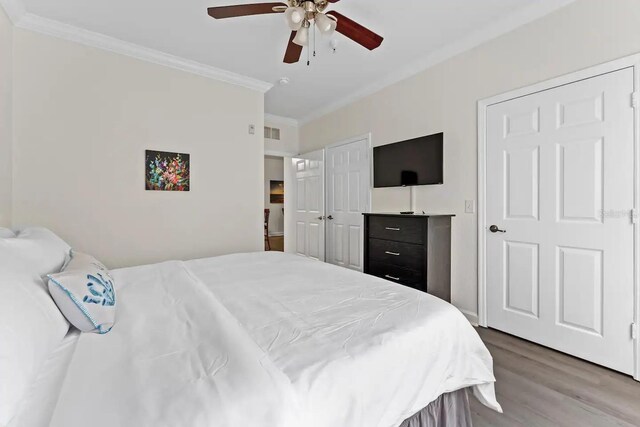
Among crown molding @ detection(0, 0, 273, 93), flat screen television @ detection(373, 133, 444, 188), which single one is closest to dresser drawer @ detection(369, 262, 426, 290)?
flat screen television @ detection(373, 133, 444, 188)

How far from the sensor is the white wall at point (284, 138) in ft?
16.1

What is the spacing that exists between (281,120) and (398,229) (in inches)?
122

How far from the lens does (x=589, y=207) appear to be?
2031 mm

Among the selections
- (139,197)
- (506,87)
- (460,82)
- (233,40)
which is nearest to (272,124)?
(233,40)

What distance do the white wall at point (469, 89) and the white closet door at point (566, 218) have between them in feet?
0.56

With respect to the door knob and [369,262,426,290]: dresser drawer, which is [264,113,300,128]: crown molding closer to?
[369,262,426,290]: dresser drawer

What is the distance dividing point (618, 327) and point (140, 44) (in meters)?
4.50

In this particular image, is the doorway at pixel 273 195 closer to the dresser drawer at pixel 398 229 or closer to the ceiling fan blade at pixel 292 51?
the dresser drawer at pixel 398 229

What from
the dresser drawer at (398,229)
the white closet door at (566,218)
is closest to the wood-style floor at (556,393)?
the white closet door at (566,218)

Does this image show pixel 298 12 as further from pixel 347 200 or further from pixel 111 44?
pixel 347 200

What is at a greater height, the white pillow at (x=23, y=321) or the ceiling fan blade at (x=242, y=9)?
the ceiling fan blade at (x=242, y=9)

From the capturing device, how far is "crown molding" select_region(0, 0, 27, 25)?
213 cm

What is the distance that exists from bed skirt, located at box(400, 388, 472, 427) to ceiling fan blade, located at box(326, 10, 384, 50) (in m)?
2.11

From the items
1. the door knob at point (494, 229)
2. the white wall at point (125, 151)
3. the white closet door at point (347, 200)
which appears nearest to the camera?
the white wall at point (125, 151)
